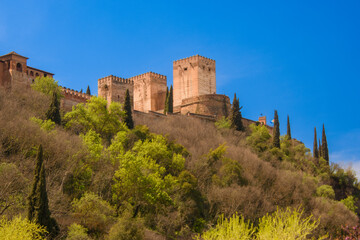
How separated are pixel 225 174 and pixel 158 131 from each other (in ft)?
35.5

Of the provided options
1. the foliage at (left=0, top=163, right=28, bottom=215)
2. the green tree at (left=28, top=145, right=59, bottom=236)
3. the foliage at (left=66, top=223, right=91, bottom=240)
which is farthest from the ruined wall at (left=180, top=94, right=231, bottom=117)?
the green tree at (left=28, top=145, right=59, bottom=236)

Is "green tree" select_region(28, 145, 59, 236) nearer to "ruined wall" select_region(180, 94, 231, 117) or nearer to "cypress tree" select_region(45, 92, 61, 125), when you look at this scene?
"cypress tree" select_region(45, 92, 61, 125)

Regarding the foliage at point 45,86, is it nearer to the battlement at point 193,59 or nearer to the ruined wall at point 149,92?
the ruined wall at point 149,92

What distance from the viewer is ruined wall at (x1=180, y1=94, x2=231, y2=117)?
59.9m

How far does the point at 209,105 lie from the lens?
6019 centimetres

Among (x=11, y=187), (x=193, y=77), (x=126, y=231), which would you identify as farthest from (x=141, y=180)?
(x=193, y=77)

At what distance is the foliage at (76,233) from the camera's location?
80.3 feet

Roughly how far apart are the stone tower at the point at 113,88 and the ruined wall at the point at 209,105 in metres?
7.78

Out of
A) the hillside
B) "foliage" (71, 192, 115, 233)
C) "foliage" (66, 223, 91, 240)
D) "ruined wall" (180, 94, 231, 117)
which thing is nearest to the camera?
"foliage" (66, 223, 91, 240)

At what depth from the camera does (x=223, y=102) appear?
61.2 metres

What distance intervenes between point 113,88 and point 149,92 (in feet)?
40.0

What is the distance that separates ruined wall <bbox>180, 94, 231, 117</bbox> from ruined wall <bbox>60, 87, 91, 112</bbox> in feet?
46.5

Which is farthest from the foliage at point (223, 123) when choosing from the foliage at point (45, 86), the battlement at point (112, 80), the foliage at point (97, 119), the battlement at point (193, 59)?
the foliage at point (45, 86)

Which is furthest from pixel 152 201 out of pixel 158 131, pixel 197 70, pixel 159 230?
pixel 197 70
